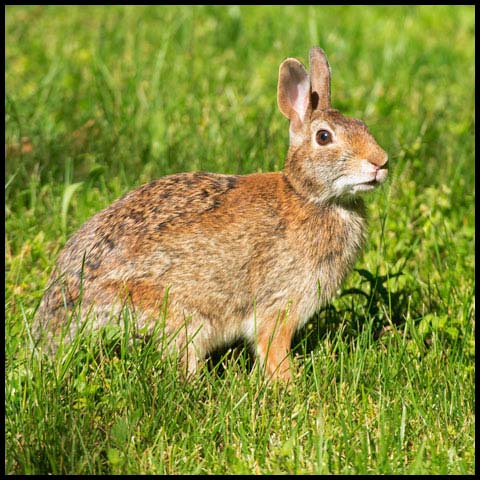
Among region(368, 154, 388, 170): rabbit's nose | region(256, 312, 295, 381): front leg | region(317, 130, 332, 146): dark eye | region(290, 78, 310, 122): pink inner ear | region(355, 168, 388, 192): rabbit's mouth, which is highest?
region(290, 78, 310, 122): pink inner ear

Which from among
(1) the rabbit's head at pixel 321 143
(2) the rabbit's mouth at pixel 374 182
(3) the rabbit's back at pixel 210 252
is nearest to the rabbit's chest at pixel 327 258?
(3) the rabbit's back at pixel 210 252

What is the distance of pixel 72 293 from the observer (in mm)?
4848

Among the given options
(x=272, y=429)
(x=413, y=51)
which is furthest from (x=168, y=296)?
(x=413, y=51)

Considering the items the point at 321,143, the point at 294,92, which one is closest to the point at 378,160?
the point at 321,143

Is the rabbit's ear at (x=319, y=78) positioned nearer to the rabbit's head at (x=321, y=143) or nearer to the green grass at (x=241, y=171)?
the rabbit's head at (x=321, y=143)

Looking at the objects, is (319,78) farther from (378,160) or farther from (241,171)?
(241,171)

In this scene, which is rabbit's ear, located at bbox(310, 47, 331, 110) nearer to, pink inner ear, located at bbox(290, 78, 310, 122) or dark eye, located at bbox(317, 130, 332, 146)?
pink inner ear, located at bbox(290, 78, 310, 122)

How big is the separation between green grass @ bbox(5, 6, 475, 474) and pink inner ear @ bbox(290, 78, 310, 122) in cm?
69

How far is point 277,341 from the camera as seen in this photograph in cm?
500

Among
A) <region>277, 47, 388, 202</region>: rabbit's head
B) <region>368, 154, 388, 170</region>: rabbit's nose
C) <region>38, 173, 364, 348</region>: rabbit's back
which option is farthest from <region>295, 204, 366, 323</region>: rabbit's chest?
<region>368, 154, 388, 170</region>: rabbit's nose

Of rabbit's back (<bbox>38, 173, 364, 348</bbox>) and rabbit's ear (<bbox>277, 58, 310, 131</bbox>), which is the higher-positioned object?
rabbit's ear (<bbox>277, 58, 310, 131</bbox>)

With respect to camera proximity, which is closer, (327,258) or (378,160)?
(378,160)

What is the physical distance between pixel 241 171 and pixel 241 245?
142 cm

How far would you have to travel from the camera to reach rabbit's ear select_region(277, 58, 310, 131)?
516 cm
